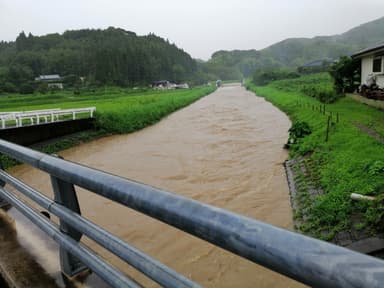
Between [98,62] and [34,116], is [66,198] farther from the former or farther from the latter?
[98,62]

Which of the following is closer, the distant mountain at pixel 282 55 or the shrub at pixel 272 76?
the shrub at pixel 272 76

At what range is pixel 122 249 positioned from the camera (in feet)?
4.56

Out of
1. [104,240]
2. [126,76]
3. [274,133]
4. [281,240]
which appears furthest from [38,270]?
[126,76]

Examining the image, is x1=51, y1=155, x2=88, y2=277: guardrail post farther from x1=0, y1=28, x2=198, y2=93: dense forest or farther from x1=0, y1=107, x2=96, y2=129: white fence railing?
x1=0, y1=28, x2=198, y2=93: dense forest

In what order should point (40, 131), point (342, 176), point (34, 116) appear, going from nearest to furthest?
1. point (342, 176)
2. point (40, 131)
3. point (34, 116)

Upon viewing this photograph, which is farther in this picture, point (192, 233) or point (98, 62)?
point (98, 62)

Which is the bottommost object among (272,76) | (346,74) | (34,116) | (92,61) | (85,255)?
(272,76)

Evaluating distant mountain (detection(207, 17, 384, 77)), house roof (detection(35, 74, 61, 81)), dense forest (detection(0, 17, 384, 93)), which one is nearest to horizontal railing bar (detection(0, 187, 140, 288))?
dense forest (detection(0, 17, 384, 93))

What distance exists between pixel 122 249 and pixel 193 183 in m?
7.09

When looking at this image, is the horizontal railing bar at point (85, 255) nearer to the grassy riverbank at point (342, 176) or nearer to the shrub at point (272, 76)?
the grassy riverbank at point (342, 176)

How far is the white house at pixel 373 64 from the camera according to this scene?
55.5 ft

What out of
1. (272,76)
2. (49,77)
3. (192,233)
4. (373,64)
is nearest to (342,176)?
(192,233)

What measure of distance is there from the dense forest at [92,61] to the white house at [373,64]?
46.1m

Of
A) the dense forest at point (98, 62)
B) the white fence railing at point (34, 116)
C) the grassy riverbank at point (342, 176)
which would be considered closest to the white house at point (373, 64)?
the grassy riverbank at point (342, 176)
